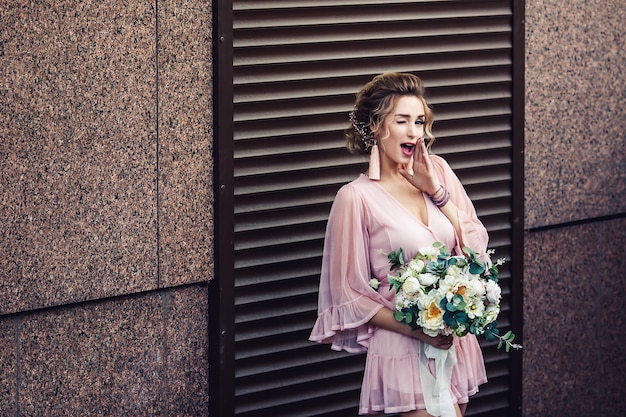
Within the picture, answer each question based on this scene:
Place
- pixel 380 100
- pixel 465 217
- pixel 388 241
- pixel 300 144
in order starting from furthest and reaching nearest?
pixel 300 144 < pixel 465 217 < pixel 380 100 < pixel 388 241

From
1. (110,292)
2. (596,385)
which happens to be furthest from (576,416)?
(110,292)

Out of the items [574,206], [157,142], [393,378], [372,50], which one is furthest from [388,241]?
[574,206]

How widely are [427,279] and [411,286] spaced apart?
0.07 meters

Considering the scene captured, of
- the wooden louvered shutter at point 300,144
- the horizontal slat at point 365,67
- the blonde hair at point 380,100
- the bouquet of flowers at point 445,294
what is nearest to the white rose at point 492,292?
the bouquet of flowers at point 445,294

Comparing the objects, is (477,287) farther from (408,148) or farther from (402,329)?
(408,148)


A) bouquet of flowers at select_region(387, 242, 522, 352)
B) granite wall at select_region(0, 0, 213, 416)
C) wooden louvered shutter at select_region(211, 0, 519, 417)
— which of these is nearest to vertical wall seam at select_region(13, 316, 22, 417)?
granite wall at select_region(0, 0, 213, 416)

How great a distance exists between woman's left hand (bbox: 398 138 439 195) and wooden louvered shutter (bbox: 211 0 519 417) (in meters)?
0.79

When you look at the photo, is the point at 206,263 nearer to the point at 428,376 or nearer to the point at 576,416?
the point at 428,376

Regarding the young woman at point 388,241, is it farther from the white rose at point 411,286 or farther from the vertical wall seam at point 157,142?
the vertical wall seam at point 157,142

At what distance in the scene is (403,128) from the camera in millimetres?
4773

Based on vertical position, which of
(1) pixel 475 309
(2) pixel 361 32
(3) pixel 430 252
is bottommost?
(1) pixel 475 309

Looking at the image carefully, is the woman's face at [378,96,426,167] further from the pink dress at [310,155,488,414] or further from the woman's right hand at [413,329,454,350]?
the woman's right hand at [413,329,454,350]

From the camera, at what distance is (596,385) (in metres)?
6.89

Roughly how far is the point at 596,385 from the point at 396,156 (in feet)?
9.28
